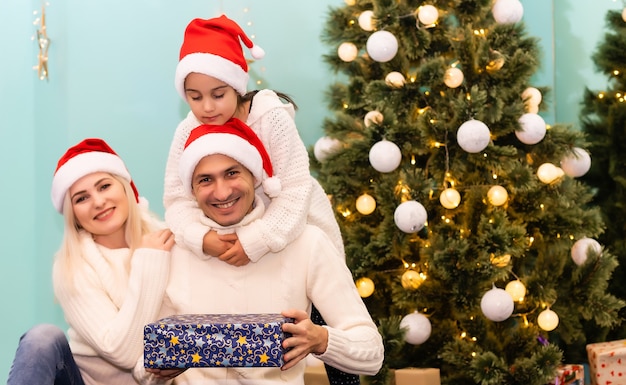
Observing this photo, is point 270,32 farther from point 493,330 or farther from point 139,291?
point 139,291

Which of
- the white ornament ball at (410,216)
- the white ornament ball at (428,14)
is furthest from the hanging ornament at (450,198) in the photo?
the white ornament ball at (428,14)

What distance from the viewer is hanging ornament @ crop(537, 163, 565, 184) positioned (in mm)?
3631

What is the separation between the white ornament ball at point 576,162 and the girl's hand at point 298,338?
6.67ft

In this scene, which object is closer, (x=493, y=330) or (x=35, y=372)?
(x=35, y=372)

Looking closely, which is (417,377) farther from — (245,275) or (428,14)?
(428,14)

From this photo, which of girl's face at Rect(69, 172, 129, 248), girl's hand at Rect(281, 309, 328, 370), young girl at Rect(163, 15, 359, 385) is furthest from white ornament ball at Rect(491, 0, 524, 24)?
girl's hand at Rect(281, 309, 328, 370)

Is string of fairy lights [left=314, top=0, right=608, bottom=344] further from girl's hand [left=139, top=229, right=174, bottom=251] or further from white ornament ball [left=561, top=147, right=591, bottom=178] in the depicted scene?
girl's hand [left=139, top=229, right=174, bottom=251]

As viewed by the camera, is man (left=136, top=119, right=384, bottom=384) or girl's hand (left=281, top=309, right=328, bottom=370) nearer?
girl's hand (left=281, top=309, right=328, bottom=370)

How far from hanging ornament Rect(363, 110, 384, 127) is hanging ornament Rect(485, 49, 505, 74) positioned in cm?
49

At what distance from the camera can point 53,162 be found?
4.18m

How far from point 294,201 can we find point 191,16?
2075 mm

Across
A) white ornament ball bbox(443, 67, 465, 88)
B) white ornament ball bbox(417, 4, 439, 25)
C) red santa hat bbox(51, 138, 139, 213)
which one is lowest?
red santa hat bbox(51, 138, 139, 213)

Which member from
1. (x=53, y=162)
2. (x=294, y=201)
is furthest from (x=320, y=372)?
(x=53, y=162)

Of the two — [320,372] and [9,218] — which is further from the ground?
[9,218]
